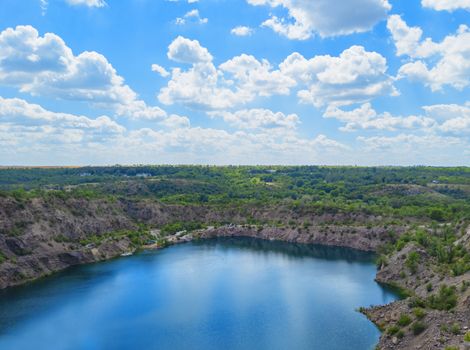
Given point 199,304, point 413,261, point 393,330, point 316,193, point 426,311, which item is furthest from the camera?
point 316,193

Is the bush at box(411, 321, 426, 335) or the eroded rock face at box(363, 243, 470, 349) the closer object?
the eroded rock face at box(363, 243, 470, 349)

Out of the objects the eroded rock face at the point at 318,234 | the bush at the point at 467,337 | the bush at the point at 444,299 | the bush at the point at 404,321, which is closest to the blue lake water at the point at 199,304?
the bush at the point at 404,321

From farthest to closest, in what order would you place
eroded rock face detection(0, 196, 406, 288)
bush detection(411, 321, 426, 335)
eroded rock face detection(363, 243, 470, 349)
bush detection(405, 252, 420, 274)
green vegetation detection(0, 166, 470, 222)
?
green vegetation detection(0, 166, 470, 222), eroded rock face detection(0, 196, 406, 288), bush detection(405, 252, 420, 274), bush detection(411, 321, 426, 335), eroded rock face detection(363, 243, 470, 349)

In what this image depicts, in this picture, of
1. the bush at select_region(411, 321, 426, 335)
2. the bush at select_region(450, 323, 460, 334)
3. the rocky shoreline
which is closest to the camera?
the bush at select_region(450, 323, 460, 334)

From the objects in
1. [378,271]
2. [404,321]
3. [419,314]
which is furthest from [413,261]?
[419,314]

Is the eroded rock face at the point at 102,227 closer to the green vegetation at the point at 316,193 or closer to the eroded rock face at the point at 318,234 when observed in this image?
the eroded rock face at the point at 318,234

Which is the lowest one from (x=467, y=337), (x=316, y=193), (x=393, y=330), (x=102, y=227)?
(x=393, y=330)

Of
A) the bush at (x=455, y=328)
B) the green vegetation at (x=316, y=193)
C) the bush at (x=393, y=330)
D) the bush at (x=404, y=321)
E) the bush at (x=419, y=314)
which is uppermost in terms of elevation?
the green vegetation at (x=316, y=193)

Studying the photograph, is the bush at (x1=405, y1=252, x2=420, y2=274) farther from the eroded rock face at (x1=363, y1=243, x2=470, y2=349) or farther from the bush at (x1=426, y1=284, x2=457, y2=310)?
the bush at (x1=426, y1=284, x2=457, y2=310)

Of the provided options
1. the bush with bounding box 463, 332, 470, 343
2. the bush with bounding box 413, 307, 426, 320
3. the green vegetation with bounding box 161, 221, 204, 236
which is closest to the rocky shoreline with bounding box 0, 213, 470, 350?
the bush with bounding box 413, 307, 426, 320

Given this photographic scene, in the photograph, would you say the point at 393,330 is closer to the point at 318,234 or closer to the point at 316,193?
the point at 318,234
